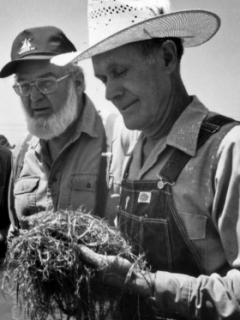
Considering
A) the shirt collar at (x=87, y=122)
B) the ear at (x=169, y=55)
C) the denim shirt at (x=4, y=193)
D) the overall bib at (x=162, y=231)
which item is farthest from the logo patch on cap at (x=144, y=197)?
the denim shirt at (x=4, y=193)

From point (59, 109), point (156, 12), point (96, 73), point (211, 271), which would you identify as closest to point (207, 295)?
point (211, 271)

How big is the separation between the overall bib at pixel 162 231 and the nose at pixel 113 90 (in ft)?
1.24

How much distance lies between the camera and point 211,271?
6.34 ft

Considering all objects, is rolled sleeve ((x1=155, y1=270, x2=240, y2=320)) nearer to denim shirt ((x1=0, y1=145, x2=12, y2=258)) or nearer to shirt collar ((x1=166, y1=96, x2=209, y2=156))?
shirt collar ((x1=166, y1=96, x2=209, y2=156))

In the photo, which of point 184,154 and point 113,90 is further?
point 113,90

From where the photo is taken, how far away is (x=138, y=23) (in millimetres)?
1958

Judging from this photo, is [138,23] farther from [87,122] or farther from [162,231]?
[87,122]

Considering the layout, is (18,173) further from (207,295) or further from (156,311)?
(207,295)

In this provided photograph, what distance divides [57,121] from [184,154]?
1674 mm

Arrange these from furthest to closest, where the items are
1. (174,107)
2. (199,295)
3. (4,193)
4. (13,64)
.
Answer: (4,193), (13,64), (174,107), (199,295)

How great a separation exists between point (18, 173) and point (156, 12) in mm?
1912

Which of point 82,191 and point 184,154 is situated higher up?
point 184,154

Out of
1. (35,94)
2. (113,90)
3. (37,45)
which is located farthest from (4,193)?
(113,90)

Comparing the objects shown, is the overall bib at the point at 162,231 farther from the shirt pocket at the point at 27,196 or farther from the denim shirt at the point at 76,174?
the shirt pocket at the point at 27,196
